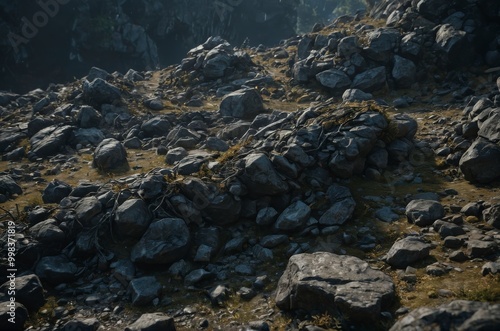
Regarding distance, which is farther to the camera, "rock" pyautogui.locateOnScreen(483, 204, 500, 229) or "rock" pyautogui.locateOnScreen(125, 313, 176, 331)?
"rock" pyautogui.locateOnScreen(483, 204, 500, 229)

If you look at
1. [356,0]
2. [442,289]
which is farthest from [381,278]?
[356,0]

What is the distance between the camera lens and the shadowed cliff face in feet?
149

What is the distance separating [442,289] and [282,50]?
92.9 feet

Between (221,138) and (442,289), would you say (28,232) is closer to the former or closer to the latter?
(221,138)

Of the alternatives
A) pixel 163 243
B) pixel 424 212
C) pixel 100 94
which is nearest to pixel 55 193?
pixel 163 243

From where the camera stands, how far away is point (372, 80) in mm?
19641

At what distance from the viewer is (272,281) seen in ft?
27.2

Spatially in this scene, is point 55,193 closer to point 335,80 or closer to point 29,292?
point 29,292

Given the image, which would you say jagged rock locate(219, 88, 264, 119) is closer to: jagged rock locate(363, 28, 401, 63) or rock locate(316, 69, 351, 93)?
rock locate(316, 69, 351, 93)

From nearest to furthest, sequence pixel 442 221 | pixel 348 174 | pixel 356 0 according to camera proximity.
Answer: pixel 442 221, pixel 348 174, pixel 356 0

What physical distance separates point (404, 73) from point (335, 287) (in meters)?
15.7

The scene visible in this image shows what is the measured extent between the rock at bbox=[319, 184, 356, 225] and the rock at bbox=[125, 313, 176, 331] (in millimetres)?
4496

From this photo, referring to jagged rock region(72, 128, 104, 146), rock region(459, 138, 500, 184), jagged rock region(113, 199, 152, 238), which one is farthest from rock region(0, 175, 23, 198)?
rock region(459, 138, 500, 184)

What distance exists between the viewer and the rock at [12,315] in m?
7.46
